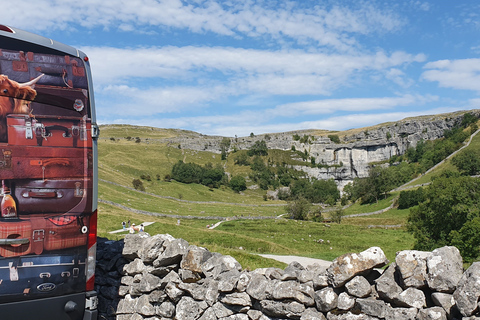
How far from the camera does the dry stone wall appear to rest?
190 inches

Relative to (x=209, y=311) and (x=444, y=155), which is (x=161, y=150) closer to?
(x=444, y=155)

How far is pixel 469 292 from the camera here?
4398 mm

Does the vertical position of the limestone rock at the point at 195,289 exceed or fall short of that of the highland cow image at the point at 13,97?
it falls short

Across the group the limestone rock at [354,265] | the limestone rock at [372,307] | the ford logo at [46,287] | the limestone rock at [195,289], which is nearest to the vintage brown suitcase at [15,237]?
the ford logo at [46,287]

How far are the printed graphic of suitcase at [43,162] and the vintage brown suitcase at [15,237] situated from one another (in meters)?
0.65

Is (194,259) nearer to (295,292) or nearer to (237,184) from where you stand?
(295,292)

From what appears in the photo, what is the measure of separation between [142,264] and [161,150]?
163 m

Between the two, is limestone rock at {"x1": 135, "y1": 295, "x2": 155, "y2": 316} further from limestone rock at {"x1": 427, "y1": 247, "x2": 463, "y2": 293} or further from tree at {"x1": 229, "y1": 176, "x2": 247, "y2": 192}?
tree at {"x1": 229, "y1": 176, "x2": 247, "y2": 192}

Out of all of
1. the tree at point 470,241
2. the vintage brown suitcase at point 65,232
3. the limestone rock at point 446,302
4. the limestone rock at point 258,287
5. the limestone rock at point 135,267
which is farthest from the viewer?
the tree at point 470,241

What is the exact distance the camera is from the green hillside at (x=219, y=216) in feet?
96.7

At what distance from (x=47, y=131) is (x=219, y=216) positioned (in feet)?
210

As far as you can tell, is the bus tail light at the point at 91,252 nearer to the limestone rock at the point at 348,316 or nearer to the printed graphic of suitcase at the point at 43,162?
the printed graphic of suitcase at the point at 43,162

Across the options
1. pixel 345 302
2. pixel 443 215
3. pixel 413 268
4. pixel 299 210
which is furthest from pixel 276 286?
pixel 299 210

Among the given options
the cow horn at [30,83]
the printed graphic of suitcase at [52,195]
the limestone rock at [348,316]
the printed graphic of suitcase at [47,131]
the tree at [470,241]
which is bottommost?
the tree at [470,241]
